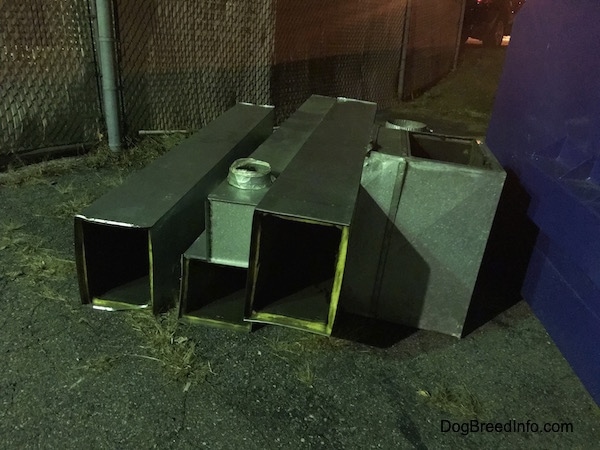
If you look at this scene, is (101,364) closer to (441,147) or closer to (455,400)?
(455,400)

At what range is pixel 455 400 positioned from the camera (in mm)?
2385

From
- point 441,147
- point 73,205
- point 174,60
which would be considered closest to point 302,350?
point 441,147

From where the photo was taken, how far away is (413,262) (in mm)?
2754

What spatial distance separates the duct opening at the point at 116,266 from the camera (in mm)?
2705

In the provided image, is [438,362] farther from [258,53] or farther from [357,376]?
[258,53]

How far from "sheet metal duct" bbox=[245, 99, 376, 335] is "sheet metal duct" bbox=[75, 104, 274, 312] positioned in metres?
0.55

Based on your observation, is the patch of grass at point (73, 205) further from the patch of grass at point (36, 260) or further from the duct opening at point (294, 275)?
the duct opening at point (294, 275)

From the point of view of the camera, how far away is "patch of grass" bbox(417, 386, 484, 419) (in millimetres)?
2322

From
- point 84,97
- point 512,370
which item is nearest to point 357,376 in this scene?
point 512,370

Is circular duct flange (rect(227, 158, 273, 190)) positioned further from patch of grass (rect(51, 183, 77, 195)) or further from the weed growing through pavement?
patch of grass (rect(51, 183, 77, 195))

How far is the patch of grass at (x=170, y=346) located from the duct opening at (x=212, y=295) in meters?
0.13

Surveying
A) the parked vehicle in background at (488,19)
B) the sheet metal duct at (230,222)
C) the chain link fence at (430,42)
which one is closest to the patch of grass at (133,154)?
the sheet metal duct at (230,222)

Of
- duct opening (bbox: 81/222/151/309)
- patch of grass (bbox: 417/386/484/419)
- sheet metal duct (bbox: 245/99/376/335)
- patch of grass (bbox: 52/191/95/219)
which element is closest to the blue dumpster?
patch of grass (bbox: 417/386/484/419)

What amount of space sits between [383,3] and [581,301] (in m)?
6.78
